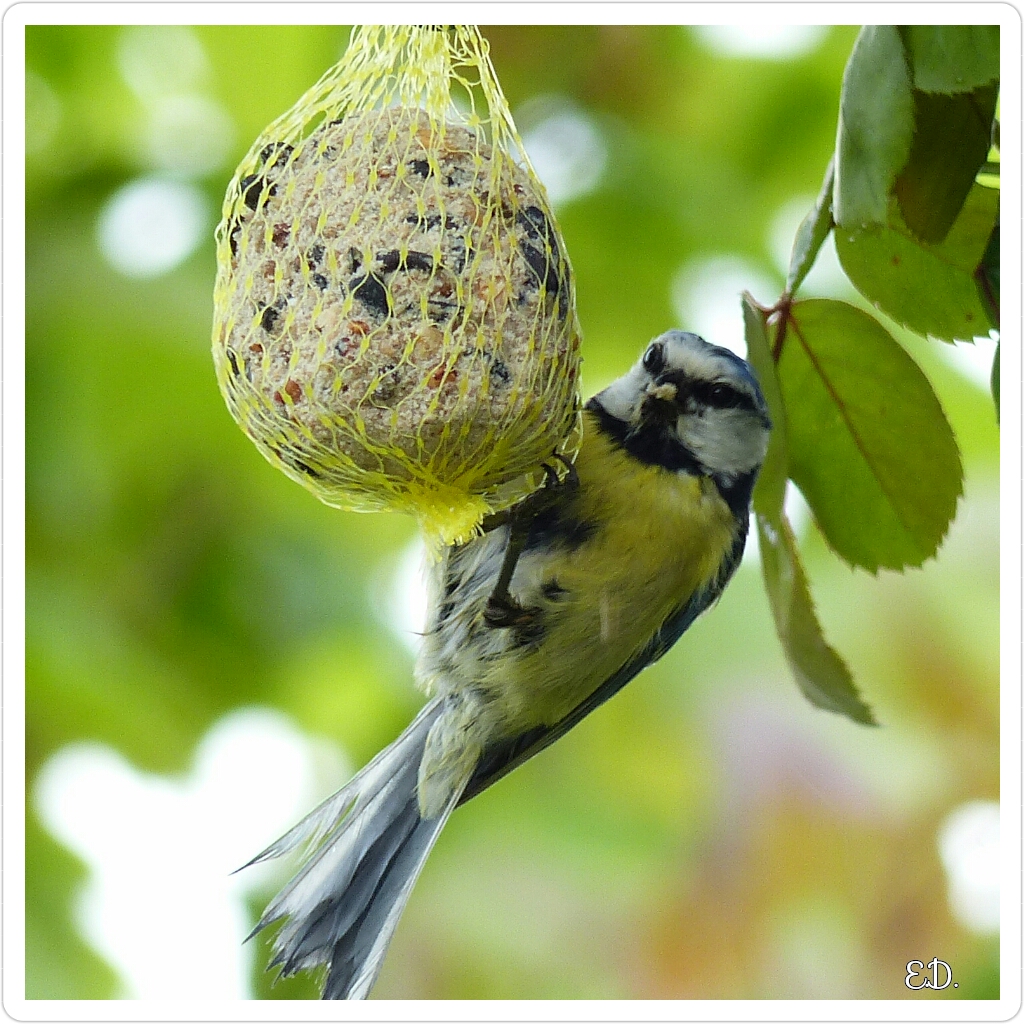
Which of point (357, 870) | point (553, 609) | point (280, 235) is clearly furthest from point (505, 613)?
point (280, 235)

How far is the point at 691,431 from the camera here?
1.52m

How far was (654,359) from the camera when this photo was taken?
1.51 m

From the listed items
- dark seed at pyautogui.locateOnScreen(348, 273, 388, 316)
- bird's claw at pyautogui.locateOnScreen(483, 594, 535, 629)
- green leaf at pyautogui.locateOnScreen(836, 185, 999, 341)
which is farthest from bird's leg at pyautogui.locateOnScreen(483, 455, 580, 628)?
green leaf at pyautogui.locateOnScreen(836, 185, 999, 341)

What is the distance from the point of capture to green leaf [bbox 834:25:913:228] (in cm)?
80

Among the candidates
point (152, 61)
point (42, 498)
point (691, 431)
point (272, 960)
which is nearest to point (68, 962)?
point (272, 960)

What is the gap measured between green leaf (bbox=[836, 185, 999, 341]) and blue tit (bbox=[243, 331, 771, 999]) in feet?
1.29

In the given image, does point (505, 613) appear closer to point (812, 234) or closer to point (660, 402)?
point (660, 402)

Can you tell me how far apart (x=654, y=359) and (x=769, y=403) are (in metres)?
0.46

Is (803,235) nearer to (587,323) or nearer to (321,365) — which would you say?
(321,365)

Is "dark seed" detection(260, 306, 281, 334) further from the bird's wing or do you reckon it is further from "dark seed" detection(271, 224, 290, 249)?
the bird's wing

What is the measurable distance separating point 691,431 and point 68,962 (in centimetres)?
127

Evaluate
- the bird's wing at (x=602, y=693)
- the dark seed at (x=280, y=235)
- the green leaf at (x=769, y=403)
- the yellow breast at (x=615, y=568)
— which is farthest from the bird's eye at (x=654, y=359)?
the dark seed at (x=280, y=235)

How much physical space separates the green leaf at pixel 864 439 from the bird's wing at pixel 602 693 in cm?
50

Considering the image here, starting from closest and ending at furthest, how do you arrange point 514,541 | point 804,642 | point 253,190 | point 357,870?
point 804,642 → point 253,190 → point 514,541 → point 357,870
